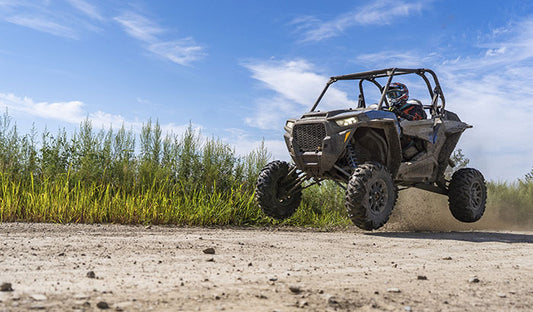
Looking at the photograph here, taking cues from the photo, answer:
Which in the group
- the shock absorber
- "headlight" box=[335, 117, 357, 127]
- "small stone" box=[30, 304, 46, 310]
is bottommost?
"small stone" box=[30, 304, 46, 310]

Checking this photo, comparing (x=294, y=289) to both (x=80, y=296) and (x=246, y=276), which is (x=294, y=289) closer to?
(x=246, y=276)

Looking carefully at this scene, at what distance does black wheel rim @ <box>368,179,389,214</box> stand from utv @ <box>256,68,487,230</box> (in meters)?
0.02

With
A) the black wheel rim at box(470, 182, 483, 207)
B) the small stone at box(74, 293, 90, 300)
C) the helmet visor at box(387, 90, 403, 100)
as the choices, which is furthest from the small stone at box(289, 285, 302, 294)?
the black wheel rim at box(470, 182, 483, 207)

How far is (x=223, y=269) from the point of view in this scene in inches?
156

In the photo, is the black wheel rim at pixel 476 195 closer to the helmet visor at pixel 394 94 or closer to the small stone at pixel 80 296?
the helmet visor at pixel 394 94

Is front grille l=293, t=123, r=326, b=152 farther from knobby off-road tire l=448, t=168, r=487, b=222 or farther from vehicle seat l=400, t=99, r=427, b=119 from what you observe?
knobby off-road tire l=448, t=168, r=487, b=222

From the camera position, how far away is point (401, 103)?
9.58m

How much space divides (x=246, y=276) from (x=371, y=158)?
18.4ft

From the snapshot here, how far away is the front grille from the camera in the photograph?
8180mm

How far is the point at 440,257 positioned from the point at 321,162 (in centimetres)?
298

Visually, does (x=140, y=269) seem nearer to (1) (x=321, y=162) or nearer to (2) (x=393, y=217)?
(1) (x=321, y=162)

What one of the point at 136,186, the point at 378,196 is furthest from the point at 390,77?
the point at 136,186

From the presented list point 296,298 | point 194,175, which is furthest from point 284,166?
point 296,298

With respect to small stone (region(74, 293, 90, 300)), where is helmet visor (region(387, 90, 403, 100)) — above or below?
above
